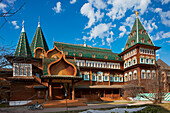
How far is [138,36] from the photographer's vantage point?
34.8 meters

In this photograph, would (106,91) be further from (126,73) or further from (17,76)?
(17,76)

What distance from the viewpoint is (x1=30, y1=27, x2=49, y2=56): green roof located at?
3100cm

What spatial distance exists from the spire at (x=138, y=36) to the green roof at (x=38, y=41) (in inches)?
753

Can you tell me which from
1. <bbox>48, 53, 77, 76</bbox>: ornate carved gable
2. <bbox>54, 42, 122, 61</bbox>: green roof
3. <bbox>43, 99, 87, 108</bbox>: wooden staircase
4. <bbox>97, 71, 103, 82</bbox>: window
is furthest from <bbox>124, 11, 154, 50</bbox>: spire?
<bbox>43, 99, 87, 108</bbox>: wooden staircase

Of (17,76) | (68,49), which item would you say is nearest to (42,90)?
(17,76)

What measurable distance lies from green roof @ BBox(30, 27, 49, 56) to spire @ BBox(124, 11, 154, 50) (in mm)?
19117

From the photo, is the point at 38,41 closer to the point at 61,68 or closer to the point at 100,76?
the point at 61,68

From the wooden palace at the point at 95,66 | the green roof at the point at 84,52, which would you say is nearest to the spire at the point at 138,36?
the wooden palace at the point at 95,66

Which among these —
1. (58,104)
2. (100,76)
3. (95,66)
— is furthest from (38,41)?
(58,104)

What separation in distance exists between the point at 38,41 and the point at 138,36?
70.1 feet

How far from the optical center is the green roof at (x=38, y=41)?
3100 centimetres

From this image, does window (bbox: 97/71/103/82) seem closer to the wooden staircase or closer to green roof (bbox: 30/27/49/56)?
green roof (bbox: 30/27/49/56)

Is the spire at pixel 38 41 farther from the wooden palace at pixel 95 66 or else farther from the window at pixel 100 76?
the window at pixel 100 76

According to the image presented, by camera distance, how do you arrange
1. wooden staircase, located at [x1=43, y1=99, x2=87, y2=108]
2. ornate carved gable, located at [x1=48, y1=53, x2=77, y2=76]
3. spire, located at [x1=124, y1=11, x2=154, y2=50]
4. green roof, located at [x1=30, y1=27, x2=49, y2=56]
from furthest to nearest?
spire, located at [x1=124, y1=11, x2=154, y2=50] < green roof, located at [x1=30, y1=27, x2=49, y2=56] < ornate carved gable, located at [x1=48, y1=53, x2=77, y2=76] < wooden staircase, located at [x1=43, y1=99, x2=87, y2=108]
